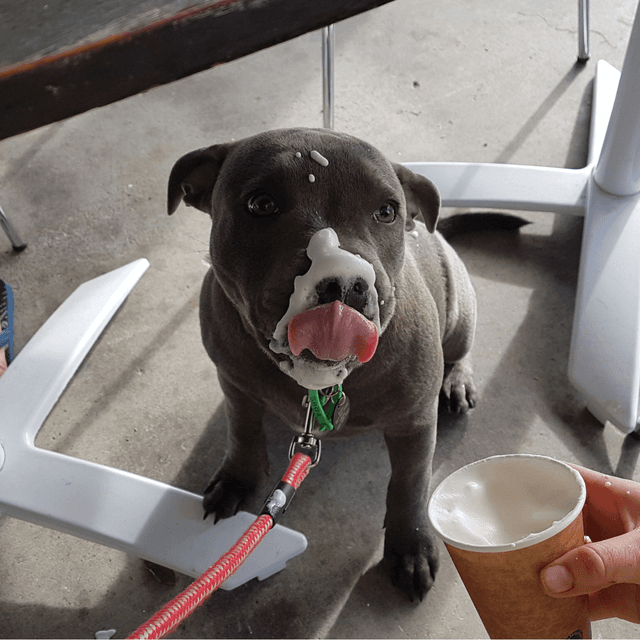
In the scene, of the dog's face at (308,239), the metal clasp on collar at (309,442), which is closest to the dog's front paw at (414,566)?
the metal clasp on collar at (309,442)

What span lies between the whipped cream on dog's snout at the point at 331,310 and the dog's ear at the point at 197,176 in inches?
17.7

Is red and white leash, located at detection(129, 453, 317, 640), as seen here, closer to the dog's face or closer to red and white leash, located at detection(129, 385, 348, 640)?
red and white leash, located at detection(129, 385, 348, 640)

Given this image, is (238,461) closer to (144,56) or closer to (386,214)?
(386,214)

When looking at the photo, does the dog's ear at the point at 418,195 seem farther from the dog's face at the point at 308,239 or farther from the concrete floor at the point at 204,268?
the concrete floor at the point at 204,268

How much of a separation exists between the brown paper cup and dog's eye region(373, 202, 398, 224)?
56cm

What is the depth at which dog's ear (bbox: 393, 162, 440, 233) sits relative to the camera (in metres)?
1.70

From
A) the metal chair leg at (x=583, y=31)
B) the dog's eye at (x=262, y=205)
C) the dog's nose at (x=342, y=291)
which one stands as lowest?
the metal chair leg at (x=583, y=31)

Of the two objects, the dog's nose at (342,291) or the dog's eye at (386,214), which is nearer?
the dog's nose at (342,291)

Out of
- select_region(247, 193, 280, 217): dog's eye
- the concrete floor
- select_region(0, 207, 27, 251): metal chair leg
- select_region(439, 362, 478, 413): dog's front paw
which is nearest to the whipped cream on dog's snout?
select_region(247, 193, 280, 217): dog's eye

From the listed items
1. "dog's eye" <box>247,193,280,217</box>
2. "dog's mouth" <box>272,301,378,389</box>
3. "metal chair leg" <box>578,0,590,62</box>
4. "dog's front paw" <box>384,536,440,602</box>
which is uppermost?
"dog's eye" <box>247,193,280,217</box>

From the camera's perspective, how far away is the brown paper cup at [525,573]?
3.49ft

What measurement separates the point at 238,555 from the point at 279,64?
3204mm

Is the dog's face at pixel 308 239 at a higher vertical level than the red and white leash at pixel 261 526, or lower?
higher

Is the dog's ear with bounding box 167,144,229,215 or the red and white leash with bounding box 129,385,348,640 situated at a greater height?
the dog's ear with bounding box 167,144,229,215
